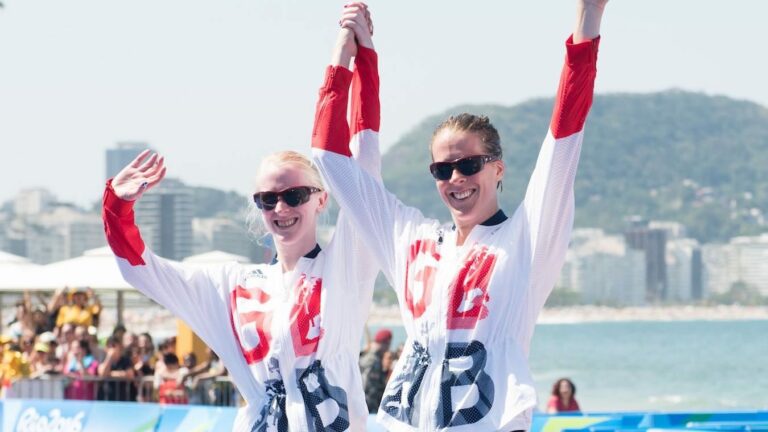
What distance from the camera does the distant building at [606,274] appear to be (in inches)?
5733

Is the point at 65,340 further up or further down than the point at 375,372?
further up

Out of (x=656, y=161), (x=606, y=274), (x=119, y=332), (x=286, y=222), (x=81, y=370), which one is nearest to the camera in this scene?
(x=286, y=222)

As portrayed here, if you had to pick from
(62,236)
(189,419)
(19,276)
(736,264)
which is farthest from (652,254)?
(189,419)

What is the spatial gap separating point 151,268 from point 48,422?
672cm

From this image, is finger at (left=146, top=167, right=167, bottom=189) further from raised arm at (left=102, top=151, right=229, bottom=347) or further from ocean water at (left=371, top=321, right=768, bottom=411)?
ocean water at (left=371, top=321, right=768, bottom=411)

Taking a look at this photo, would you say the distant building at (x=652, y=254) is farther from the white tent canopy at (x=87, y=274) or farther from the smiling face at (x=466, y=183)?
the smiling face at (x=466, y=183)

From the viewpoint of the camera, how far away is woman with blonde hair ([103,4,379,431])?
19.0 feet

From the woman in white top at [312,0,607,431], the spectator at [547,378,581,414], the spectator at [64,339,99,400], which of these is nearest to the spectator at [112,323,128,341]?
the spectator at [64,339,99,400]

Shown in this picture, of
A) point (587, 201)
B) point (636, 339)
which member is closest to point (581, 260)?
point (587, 201)

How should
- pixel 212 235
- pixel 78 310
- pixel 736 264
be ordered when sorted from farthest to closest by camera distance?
pixel 736 264, pixel 212 235, pixel 78 310

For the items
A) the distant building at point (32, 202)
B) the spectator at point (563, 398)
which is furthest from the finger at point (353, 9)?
the distant building at point (32, 202)

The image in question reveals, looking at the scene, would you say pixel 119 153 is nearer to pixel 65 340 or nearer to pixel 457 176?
pixel 65 340

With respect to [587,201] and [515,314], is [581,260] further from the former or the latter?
[515,314]

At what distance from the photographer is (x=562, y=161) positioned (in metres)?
4.99
